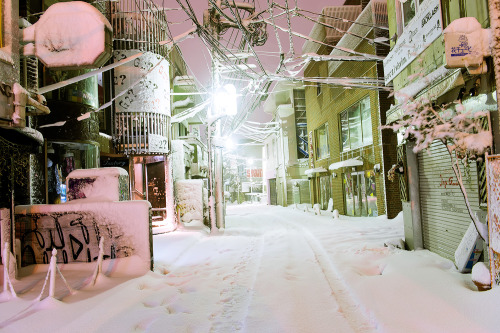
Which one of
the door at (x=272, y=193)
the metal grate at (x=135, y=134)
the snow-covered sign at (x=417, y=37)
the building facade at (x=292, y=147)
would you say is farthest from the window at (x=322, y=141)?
the door at (x=272, y=193)

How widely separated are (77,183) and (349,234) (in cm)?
909

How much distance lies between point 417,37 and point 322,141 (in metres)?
17.2

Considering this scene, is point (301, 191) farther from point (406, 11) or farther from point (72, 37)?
point (72, 37)

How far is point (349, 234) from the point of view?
11.7m

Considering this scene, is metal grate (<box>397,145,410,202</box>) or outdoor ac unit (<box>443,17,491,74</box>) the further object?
metal grate (<box>397,145,410,202</box>)

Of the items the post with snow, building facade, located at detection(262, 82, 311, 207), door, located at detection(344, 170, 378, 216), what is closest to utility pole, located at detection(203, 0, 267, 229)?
door, located at detection(344, 170, 378, 216)

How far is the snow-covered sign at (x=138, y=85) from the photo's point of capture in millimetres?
14805

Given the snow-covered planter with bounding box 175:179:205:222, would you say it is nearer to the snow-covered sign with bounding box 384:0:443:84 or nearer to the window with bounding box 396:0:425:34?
the snow-covered sign with bounding box 384:0:443:84

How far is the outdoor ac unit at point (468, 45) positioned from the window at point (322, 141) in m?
18.0

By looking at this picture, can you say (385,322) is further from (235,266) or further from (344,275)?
(235,266)

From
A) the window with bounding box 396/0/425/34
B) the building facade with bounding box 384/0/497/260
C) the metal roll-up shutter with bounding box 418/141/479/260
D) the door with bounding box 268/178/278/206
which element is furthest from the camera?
the door with bounding box 268/178/278/206

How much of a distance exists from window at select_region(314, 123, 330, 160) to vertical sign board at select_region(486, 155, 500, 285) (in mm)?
18578

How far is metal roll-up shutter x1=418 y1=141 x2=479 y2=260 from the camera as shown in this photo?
6758 millimetres

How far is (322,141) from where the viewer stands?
24.8m
